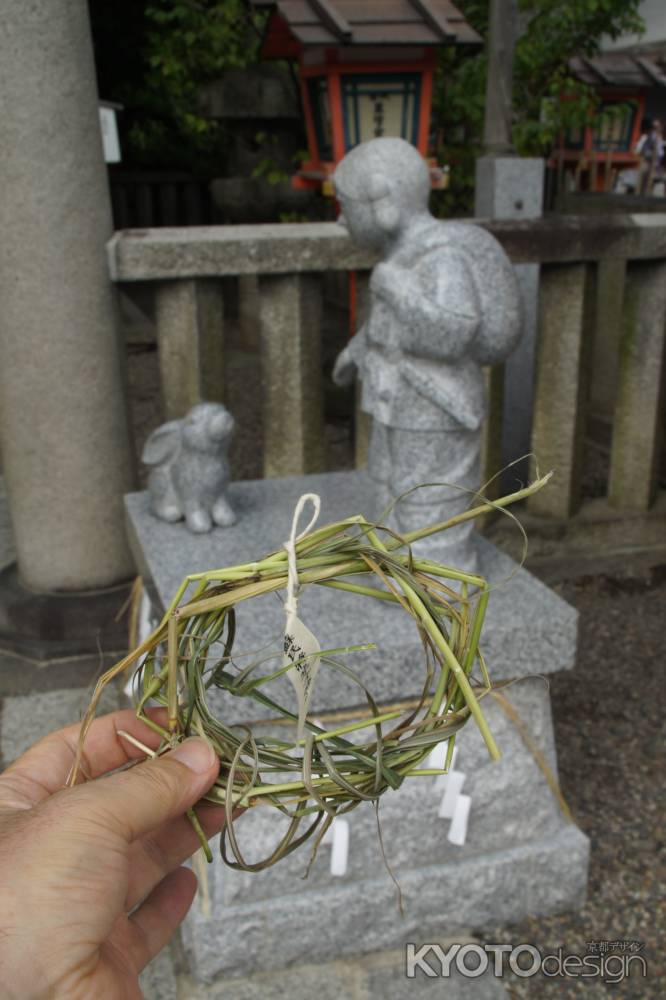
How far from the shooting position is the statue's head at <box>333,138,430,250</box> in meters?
2.07

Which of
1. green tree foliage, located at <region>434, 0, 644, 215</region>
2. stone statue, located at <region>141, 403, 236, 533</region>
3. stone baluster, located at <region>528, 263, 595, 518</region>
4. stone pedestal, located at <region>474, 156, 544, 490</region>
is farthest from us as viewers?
green tree foliage, located at <region>434, 0, 644, 215</region>

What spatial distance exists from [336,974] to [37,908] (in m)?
1.43

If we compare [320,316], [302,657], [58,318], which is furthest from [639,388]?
[302,657]

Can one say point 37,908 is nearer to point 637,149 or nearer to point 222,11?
point 222,11

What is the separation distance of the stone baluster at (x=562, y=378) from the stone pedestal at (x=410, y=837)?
5.08 feet

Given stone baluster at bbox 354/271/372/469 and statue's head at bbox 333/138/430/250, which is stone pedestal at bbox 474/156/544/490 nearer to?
stone baluster at bbox 354/271/372/469

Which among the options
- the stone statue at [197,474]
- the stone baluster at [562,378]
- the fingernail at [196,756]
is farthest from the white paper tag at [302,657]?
the stone baluster at [562,378]

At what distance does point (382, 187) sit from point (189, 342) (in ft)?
4.44

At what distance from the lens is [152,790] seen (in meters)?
1.01

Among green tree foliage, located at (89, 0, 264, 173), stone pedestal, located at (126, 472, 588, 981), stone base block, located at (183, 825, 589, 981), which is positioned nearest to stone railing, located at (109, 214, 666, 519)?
stone pedestal, located at (126, 472, 588, 981)

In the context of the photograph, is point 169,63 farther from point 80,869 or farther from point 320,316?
point 80,869

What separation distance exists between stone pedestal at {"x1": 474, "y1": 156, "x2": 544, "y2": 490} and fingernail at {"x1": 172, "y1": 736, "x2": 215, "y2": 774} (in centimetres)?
299

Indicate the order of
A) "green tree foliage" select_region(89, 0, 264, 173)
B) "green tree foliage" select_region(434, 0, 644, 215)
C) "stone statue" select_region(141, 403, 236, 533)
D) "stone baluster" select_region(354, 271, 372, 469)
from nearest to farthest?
"stone statue" select_region(141, 403, 236, 533)
"stone baluster" select_region(354, 271, 372, 469)
"green tree foliage" select_region(434, 0, 644, 215)
"green tree foliage" select_region(89, 0, 264, 173)

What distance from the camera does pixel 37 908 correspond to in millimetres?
946
